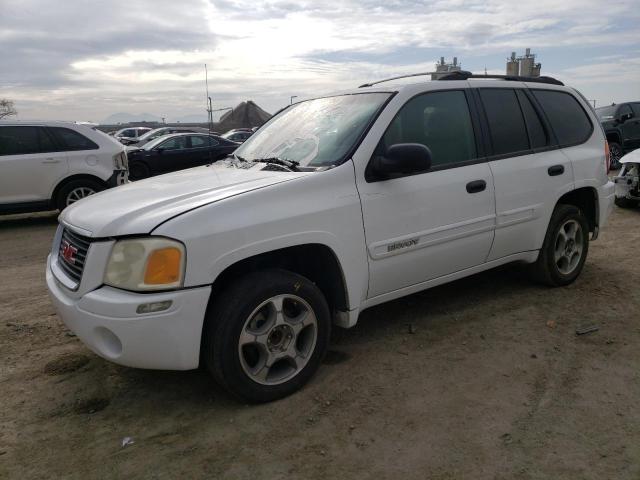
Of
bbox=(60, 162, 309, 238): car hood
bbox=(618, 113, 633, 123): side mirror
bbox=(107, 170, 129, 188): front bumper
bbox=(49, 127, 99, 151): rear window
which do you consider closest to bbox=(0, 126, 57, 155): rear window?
bbox=(49, 127, 99, 151): rear window

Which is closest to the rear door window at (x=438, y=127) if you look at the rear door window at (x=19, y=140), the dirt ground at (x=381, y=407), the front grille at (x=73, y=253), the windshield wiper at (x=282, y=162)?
the windshield wiper at (x=282, y=162)

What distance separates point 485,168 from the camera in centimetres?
388

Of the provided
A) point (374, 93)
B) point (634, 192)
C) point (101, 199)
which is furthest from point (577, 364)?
point (634, 192)

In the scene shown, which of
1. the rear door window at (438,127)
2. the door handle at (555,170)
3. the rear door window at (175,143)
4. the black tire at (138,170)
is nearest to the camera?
the rear door window at (438,127)

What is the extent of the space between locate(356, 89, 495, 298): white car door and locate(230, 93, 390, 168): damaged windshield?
0.20 m

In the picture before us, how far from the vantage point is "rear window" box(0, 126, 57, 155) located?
8.48m

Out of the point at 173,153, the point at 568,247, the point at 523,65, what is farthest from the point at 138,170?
the point at 568,247

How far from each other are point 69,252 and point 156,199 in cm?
59

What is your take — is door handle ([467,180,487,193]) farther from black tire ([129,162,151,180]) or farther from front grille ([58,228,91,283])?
black tire ([129,162,151,180])

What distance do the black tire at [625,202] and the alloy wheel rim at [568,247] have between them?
4489mm

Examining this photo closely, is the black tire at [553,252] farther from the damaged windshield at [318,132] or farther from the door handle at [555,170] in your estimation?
the damaged windshield at [318,132]

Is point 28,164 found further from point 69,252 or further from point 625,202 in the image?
point 625,202

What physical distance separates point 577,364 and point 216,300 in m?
2.28

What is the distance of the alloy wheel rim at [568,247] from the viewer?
4.63 meters
